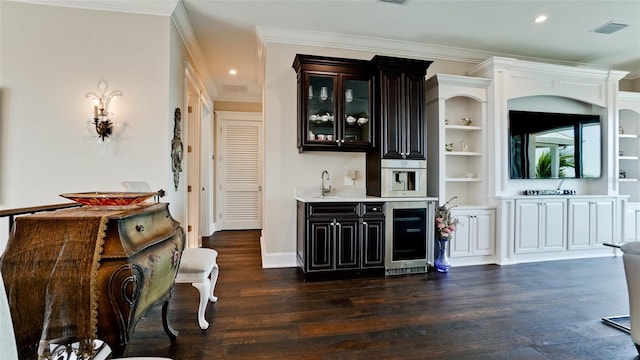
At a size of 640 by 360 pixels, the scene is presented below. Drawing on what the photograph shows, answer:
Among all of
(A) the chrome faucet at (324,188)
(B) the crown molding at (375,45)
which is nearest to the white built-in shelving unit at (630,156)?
(B) the crown molding at (375,45)

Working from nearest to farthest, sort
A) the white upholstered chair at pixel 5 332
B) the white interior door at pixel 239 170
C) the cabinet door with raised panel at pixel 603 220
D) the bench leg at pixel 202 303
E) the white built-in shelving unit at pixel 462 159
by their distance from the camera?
the white upholstered chair at pixel 5 332, the bench leg at pixel 202 303, the white built-in shelving unit at pixel 462 159, the cabinet door with raised panel at pixel 603 220, the white interior door at pixel 239 170

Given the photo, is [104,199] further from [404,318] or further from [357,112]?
[357,112]

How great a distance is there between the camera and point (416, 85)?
3.86 meters

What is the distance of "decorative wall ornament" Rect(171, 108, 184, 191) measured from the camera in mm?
3493

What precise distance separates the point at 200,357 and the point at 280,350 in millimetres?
513

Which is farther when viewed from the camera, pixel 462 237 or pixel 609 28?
pixel 462 237

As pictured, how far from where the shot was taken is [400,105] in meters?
3.81

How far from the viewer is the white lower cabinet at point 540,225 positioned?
4133 millimetres

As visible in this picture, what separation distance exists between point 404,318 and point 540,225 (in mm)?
2976

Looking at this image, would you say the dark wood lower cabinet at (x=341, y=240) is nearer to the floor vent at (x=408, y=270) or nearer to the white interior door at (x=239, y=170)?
the floor vent at (x=408, y=270)

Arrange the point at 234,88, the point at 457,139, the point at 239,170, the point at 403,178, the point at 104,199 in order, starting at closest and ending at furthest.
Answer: the point at 104,199
the point at 403,178
the point at 457,139
the point at 234,88
the point at 239,170

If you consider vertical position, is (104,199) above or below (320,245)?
above

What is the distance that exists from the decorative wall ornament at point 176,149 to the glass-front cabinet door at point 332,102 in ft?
4.83

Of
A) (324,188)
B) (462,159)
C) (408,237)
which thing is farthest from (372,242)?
(462,159)
